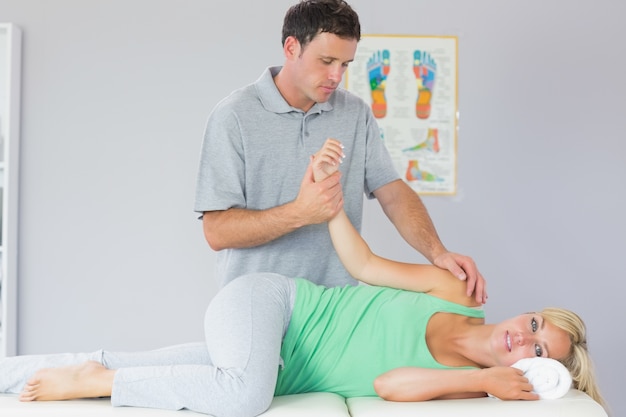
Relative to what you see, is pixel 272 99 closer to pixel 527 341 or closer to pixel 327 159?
pixel 327 159

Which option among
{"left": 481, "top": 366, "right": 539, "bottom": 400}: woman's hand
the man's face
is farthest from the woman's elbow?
the man's face

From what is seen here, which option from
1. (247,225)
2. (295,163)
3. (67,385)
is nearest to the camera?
(67,385)

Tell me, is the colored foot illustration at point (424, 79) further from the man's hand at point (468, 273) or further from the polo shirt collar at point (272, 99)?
the man's hand at point (468, 273)

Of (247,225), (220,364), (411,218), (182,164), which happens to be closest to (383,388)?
(220,364)

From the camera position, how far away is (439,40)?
3.71 m

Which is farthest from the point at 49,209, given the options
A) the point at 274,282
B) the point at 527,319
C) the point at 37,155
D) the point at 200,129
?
the point at 527,319

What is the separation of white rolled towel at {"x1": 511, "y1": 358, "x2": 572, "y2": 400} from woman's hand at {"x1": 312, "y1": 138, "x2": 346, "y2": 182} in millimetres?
748

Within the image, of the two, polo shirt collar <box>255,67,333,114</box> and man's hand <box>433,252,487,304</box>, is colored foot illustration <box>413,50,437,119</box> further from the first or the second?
man's hand <box>433,252,487,304</box>

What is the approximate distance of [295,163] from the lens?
101 inches

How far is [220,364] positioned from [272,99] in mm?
998

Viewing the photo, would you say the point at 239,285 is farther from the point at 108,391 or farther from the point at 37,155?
the point at 37,155

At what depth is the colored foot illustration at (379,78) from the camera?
3.70 metres

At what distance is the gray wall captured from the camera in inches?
144

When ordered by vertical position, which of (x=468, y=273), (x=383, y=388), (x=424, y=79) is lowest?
(x=383, y=388)
